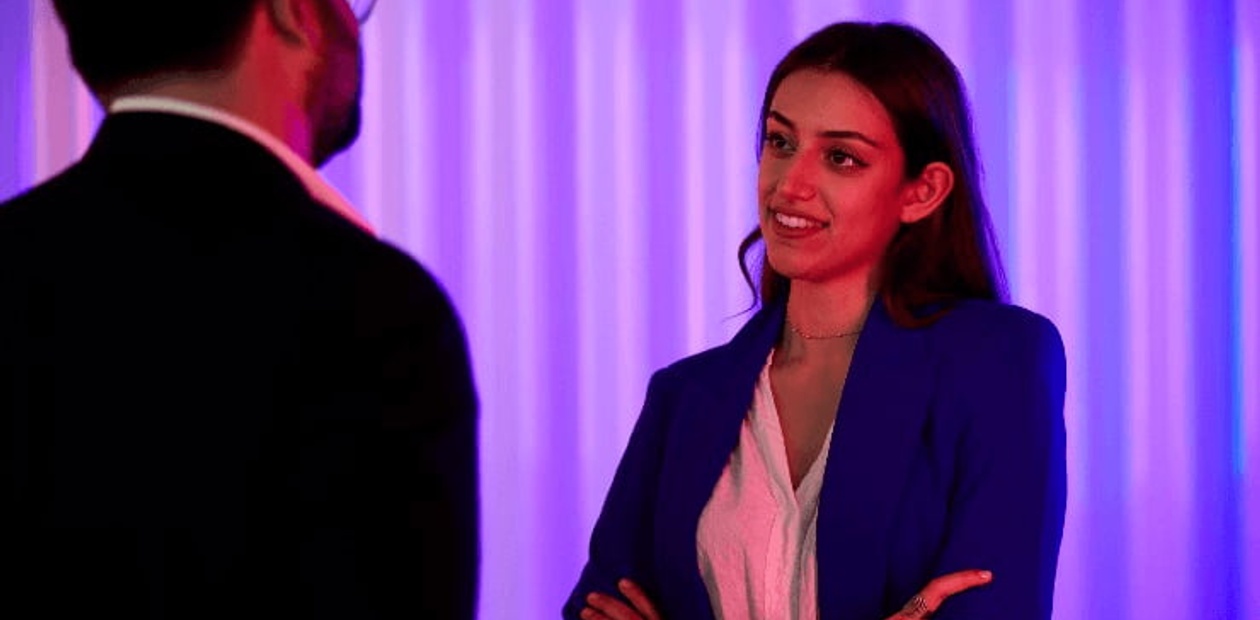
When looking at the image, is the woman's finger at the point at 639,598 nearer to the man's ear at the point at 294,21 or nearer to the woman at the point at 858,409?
the woman at the point at 858,409

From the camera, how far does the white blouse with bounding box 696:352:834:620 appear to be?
1.43 m

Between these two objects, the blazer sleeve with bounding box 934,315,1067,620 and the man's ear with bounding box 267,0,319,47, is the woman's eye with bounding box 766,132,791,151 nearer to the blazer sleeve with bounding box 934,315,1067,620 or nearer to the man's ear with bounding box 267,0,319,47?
the blazer sleeve with bounding box 934,315,1067,620

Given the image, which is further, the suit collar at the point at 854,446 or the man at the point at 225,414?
the suit collar at the point at 854,446

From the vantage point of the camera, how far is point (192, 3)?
0.68 meters

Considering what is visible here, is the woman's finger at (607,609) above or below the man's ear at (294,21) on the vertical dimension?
below

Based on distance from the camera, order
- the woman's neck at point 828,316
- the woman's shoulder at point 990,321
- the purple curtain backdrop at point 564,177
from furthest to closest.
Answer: the purple curtain backdrop at point 564,177, the woman's neck at point 828,316, the woman's shoulder at point 990,321

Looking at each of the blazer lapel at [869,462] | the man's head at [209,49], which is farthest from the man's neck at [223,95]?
the blazer lapel at [869,462]

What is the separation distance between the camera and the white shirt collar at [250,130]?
67cm

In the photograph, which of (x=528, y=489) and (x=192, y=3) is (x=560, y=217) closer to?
(x=528, y=489)

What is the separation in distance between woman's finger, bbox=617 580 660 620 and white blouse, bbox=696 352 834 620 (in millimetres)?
65

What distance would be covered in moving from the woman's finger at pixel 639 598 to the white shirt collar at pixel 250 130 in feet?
2.92

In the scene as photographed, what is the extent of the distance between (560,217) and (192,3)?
1908mm

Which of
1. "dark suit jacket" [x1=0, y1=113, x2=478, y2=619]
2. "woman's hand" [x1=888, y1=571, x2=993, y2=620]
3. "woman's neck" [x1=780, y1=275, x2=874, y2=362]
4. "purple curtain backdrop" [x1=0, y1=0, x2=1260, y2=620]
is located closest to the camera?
"dark suit jacket" [x1=0, y1=113, x2=478, y2=619]

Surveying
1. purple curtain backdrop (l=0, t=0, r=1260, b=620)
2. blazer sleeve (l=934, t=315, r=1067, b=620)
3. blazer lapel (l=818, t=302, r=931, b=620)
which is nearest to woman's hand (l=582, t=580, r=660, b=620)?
blazer lapel (l=818, t=302, r=931, b=620)
